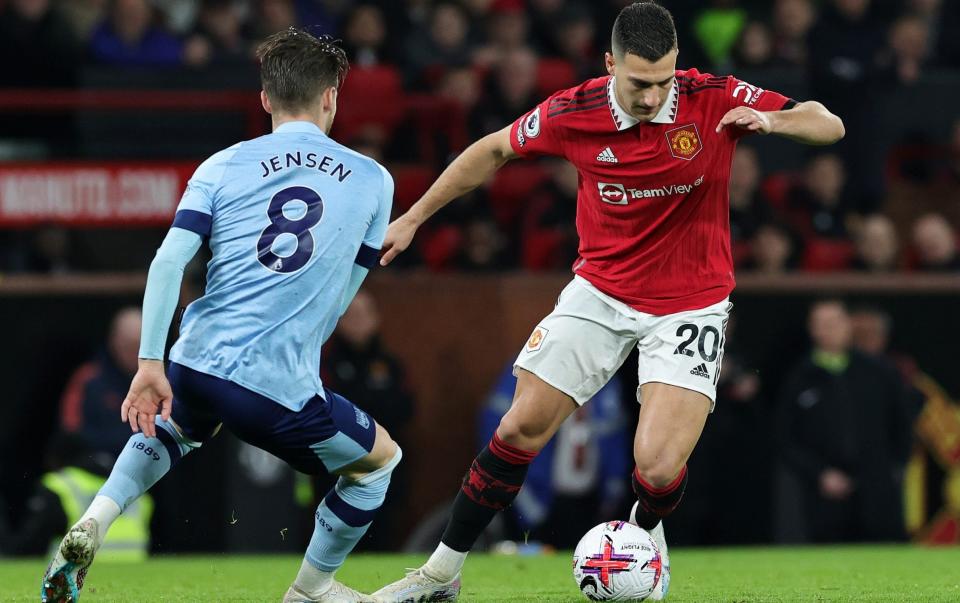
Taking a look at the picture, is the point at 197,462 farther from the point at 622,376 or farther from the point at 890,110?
the point at 890,110

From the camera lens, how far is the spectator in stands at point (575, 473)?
448 inches

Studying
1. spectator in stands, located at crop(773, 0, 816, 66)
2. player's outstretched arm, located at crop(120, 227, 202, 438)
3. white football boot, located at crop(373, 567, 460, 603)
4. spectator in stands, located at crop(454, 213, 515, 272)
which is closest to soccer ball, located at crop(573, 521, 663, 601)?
white football boot, located at crop(373, 567, 460, 603)

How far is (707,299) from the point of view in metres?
6.49

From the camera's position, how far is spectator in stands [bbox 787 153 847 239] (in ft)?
43.9

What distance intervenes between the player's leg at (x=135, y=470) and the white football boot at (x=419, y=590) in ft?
3.40

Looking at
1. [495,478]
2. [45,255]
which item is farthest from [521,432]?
[45,255]

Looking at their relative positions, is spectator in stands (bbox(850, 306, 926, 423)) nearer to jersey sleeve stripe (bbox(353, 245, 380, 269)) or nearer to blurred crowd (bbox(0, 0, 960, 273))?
blurred crowd (bbox(0, 0, 960, 273))

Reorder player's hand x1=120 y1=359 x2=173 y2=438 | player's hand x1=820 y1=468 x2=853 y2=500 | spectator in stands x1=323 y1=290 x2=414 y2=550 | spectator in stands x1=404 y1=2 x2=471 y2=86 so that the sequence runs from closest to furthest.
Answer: player's hand x1=120 y1=359 x2=173 y2=438
spectator in stands x1=323 y1=290 x2=414 y2=550
player's hand x1=820 y1=468 x2=853 y2=500
spectator in stands x1=404 y1=2 x2=471 y2=86

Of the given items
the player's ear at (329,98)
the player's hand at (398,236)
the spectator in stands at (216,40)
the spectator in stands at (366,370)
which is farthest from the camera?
Result: the spectator in stands at (216,40)

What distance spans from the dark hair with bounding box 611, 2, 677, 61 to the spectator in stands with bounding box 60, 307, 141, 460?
5785 millimetres

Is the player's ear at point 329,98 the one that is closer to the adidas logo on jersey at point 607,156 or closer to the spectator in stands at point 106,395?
the adidas logo on jersey at point 607,156

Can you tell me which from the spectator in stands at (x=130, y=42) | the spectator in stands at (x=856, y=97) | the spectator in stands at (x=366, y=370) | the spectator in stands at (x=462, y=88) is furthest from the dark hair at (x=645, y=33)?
the spectator in stands at (x=856, y=97)

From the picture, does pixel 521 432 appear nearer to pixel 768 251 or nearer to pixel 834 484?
pixel 834 484

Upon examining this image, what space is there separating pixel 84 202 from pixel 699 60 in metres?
5.64
